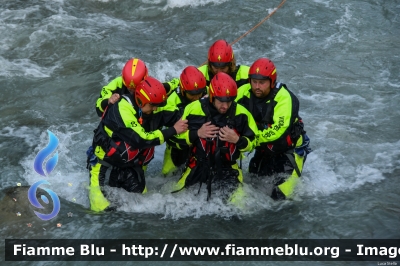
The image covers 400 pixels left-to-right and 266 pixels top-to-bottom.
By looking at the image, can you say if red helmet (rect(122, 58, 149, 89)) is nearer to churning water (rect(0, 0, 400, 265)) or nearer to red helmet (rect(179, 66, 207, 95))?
red helmet (rect(179, 66, 207, 95))

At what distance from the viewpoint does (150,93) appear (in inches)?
251

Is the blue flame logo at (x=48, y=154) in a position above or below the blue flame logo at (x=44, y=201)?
above

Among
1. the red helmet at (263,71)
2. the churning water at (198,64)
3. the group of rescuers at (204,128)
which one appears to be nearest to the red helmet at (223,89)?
the group of rescuers at (204,128)

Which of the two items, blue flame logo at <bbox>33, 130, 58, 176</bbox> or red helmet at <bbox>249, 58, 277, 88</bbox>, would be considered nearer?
red helmet at <bbox>249, 58, 277, 88</bbox>

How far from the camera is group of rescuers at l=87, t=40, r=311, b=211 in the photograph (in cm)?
644

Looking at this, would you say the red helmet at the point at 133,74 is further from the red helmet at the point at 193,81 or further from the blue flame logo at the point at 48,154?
the blue flame logo at the point at 48,154

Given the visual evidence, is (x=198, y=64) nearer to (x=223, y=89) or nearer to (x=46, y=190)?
(x=46, y=190)

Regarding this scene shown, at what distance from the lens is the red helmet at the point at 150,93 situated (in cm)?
637

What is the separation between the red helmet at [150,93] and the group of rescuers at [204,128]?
0.01 meters

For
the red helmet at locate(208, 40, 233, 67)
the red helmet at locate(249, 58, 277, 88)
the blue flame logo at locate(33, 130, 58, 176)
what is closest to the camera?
the red helmet at locate(249, 58, 277, 88)

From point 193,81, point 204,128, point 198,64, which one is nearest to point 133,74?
point 193,81

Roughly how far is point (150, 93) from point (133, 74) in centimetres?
61

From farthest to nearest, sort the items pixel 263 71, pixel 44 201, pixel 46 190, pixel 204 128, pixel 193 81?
pixel 46 190, pixel 44 201, pixel 193 81, pixel 263 71, pixel 204 128

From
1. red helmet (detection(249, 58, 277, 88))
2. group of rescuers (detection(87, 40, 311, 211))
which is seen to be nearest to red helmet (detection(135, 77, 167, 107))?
group of rescuers (detection(87, 40, 311, 211))
